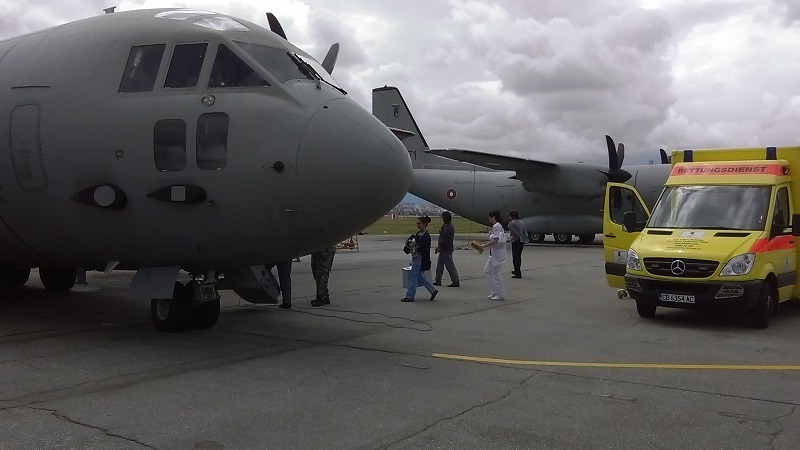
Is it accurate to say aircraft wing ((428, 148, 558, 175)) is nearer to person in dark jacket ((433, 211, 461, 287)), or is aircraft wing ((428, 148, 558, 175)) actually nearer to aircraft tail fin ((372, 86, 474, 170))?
aircraft tail fin ((372, 86, 474, 170))

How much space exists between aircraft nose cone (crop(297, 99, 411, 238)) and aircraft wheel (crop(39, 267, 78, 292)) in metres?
8.51

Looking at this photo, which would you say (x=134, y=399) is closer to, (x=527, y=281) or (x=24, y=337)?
(x=24, y=337)

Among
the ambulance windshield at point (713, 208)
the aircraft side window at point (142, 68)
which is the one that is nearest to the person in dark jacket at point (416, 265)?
the ambulance windshield at point (713, 208)

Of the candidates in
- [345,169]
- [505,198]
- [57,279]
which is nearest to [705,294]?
[345,169]

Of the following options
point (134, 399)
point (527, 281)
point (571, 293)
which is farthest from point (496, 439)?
point (527, 281)

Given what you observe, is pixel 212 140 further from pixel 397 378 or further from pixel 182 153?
pixel 397 378

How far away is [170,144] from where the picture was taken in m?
7.21

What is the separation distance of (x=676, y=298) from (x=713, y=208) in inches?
82.1

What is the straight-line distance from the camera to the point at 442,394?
589cm

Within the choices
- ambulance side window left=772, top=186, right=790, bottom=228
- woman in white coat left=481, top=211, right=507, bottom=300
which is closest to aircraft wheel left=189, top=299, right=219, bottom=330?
woman in white coat left=481, top=211, right=507, bottom=300

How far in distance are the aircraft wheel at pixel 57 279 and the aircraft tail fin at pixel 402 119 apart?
2360 centimetres

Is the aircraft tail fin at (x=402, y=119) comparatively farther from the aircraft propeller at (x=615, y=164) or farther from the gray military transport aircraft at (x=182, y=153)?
the gray military transport aircraft at (x=182, y=153)

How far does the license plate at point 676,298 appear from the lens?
9.38 metres

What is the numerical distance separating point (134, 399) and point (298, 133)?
3.06m
